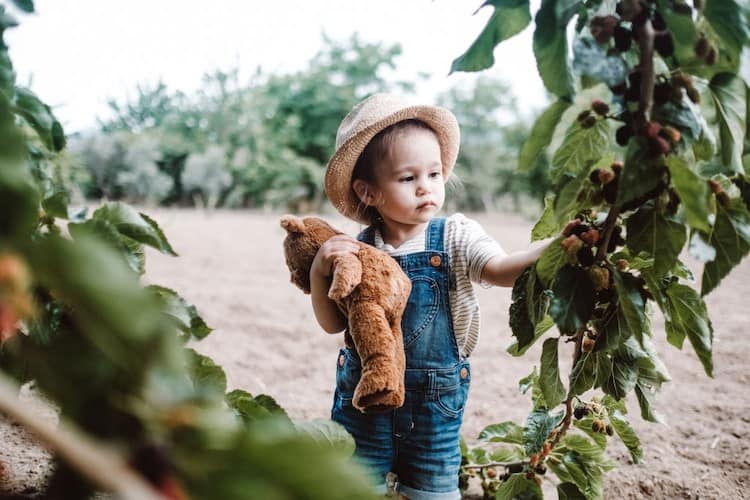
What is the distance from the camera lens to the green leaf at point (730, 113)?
0.85 meters

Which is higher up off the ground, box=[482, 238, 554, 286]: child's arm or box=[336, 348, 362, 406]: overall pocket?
box=[482, 238, 554, 286]: child's arm

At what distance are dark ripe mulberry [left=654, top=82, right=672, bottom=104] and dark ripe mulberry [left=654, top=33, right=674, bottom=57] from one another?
5 centimetres

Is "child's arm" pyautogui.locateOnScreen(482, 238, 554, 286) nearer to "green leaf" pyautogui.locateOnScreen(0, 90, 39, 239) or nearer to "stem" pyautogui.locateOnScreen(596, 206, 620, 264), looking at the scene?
"stem" pyautogui.locateOnScreen(596, 206, 620, 264)

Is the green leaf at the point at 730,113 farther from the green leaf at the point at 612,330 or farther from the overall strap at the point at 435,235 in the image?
the overall strap at the point at 435,235

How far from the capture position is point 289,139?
20453 millimetres

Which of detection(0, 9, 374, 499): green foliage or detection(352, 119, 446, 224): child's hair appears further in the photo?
detection(352, 119, 446, 224): child's hair

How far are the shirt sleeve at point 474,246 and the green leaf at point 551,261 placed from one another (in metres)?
0.39

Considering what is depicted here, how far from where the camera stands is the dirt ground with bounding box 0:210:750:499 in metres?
1.69

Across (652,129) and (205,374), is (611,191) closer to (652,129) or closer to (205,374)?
(652,129)

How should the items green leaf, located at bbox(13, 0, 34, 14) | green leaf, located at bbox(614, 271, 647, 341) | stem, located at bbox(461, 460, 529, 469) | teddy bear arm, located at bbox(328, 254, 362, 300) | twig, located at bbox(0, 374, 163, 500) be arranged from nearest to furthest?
twig, located at bbox(0, 374, 163, 500) < green leaf, located at bbox(13, 0, 34, 14) < green leaf, located at bbox(614, 271, 647, 341) < teddy bear arm, located at bbox(328, 254, 362, 300) < stem, located at bbox(461, 460, 529, 469)

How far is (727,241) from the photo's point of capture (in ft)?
2.80

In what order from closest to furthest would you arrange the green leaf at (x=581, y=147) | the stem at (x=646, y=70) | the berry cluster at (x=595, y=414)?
the stem at (x=646, y=70) < the green leaf at (x=581, y=147) < the berry cluster at (x=595, y=414)

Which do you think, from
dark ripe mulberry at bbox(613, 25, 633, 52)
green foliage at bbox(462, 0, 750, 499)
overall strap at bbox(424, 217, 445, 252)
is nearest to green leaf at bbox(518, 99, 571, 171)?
green foliage at bbox(462, 0, 750, 499)

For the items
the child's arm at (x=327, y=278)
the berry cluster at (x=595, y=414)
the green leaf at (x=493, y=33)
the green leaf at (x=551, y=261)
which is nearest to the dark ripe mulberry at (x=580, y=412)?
the berry cluster at (x=595, y=414)
